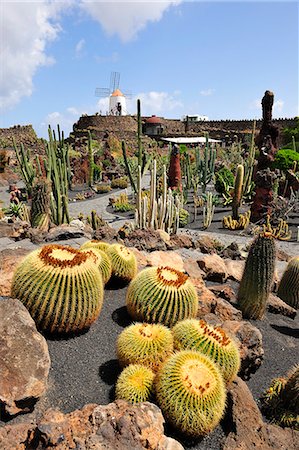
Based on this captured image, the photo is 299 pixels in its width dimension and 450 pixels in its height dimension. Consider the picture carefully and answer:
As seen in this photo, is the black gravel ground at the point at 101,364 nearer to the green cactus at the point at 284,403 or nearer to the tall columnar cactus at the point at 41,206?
the green cactus at the point at 284,403

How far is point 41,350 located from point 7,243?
4.51 m

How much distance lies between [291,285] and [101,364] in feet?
11.8

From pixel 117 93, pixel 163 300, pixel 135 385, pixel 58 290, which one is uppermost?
pixel 117 93

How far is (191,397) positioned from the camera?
272 centimetres

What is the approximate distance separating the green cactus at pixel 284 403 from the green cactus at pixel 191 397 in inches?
31.4

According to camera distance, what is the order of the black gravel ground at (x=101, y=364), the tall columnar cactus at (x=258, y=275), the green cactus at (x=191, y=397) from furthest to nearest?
the tall columnar cactus at (x=258, y=275) < the black gravel ground at (x=101, y=364) < the green cactus at (x=191, y=397)

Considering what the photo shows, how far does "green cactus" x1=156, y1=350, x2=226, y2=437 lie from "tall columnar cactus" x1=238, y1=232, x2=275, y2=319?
2343 millimetres

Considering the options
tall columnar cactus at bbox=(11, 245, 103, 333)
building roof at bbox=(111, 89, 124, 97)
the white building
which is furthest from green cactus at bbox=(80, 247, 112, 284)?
building roof at bbox=(111, 89, 124, 97)

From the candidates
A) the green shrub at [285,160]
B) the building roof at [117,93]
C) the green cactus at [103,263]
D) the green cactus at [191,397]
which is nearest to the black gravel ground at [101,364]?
the green cactus at [191,397]

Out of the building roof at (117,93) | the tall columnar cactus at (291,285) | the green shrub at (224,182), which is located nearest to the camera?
the tall columnar cactus at (291,285)

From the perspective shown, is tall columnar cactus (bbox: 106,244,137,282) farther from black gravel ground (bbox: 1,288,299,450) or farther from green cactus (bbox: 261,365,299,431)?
green cactus (bbox: 261,365,299,431)

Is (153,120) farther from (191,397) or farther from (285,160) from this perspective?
(191,397)

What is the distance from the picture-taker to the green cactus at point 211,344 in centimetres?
323

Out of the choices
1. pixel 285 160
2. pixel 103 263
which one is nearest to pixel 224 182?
pixel 285 160
